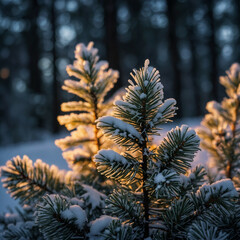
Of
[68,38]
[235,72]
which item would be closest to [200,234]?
[235,72]

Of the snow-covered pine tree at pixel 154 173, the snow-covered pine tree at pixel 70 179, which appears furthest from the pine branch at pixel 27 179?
the snow-covered pine tree at pixel 154 173

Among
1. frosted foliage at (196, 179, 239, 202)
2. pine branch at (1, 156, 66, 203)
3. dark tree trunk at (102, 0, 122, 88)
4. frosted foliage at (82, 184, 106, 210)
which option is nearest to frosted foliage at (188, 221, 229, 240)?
frosted foliage at (196, 179, 239, 202)

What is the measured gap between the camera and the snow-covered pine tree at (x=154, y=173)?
749 mm

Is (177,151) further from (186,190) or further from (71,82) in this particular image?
(71,82)

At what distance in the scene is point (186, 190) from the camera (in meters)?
0.95

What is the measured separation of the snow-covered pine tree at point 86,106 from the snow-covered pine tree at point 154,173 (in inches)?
14.1

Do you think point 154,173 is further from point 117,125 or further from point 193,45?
point 193,45

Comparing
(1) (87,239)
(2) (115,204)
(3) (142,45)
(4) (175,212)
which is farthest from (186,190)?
(3) (142,45)

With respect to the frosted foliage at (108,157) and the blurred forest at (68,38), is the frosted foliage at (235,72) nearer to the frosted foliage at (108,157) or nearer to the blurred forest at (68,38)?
the frosted foliage at (108,157)

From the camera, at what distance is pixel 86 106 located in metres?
1.19

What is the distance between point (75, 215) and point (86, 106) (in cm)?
56

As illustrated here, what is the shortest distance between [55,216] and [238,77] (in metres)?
1.16

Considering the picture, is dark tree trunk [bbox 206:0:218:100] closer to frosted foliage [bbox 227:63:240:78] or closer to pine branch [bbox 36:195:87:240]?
frosted foliage [bbox 227:63:240:78]

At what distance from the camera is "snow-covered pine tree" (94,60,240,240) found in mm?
749
